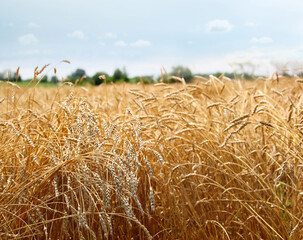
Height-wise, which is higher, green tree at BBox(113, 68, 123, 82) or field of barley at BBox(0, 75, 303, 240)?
green tree at BBox(113, 68, 123, 82)

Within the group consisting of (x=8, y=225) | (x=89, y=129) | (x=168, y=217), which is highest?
(x=89, y=129)

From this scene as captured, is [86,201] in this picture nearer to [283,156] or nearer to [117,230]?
[117,230]

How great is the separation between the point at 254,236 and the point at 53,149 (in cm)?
125

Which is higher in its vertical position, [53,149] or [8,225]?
[53,149]

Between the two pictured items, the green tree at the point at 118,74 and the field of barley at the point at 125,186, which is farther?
the green tree at the point at 118,74

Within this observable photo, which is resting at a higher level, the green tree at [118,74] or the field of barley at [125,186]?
the green tree at [118,74]

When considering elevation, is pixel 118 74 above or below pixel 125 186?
above

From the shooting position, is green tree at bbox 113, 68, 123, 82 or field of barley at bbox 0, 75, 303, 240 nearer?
field of barley at bbox 0, 75, 303, 240

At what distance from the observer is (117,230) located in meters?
1.89

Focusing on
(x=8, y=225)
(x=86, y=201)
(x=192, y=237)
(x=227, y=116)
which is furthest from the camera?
(x=227, y=116)

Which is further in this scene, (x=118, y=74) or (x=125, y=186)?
(x=118, y=74)

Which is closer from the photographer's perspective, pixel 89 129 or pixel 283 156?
pixel 89 129

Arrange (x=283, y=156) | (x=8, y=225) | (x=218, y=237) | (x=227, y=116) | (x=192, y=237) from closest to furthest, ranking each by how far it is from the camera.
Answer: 1. (x=8, y=225)
2. (x=192, y=237)
3. (x=218, y=237)
4. (x=283, y=156)
5. (x=227, y=116)

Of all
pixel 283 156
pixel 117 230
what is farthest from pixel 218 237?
pixel 283 156
